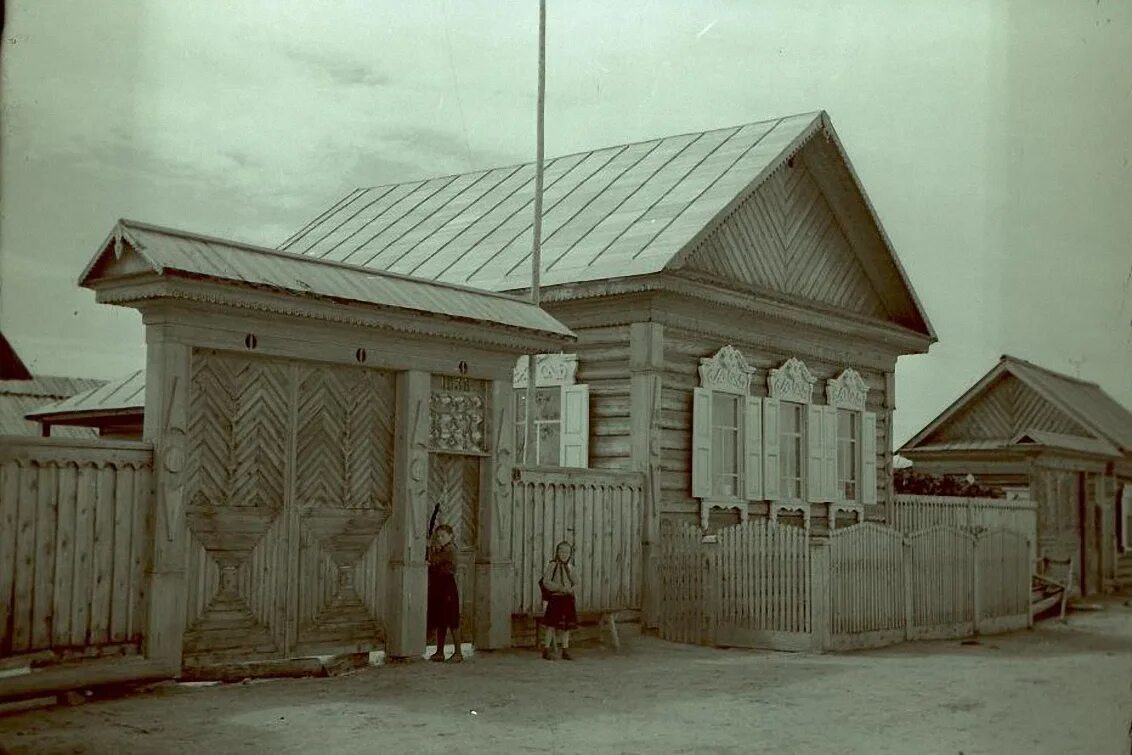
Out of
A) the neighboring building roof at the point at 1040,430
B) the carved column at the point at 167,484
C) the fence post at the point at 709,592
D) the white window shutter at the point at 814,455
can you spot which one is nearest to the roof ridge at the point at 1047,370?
the neighboring building roof at the point at 1040,430

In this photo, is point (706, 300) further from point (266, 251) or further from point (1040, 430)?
point (1040, 430)

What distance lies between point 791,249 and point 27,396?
27116 mm

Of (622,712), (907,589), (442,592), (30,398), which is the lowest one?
(622,712)

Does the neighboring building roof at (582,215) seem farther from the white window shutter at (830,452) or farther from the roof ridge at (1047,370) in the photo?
the roof ridge at (1047,370)

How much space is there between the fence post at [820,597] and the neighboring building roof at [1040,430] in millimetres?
13880

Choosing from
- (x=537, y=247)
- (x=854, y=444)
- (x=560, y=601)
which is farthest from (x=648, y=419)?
(x=854, y=444)

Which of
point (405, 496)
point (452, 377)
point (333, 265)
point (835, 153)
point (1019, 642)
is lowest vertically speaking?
point (1019, 642)

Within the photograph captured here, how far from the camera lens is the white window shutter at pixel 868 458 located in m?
20.5

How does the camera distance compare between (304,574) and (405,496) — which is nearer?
(304,574)

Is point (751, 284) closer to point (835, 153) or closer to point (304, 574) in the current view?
point (835, 153)

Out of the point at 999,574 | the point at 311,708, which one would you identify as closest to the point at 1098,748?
the point at 311,708

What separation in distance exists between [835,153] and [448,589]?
995 cm

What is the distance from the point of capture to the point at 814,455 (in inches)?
758

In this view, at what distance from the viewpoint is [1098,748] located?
8.76 metres
